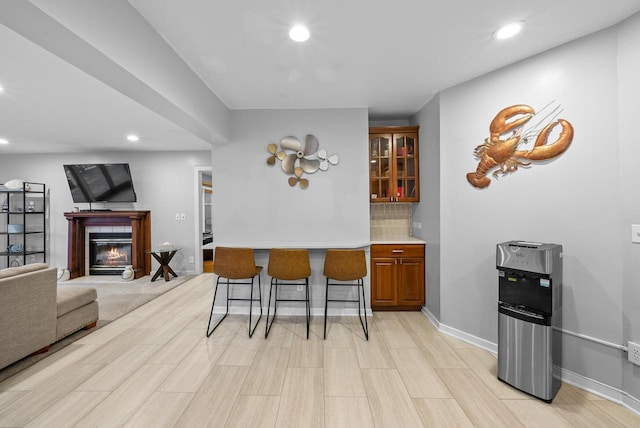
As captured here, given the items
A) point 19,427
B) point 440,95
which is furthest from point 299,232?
point 19,427

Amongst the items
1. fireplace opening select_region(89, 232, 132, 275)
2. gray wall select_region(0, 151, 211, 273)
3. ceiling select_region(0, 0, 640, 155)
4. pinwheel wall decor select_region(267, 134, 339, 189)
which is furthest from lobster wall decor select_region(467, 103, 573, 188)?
fireplace opening select_region(89, 232, 132, 275)

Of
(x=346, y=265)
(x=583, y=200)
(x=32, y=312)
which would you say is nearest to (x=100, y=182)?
(x=32, y=312)

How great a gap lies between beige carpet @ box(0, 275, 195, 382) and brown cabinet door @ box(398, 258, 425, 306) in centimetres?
364

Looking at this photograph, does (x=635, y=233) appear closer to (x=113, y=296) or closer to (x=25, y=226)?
(x=113, y=296)

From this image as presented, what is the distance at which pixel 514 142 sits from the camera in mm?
2428

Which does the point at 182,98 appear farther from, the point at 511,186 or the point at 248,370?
the point at 511,186

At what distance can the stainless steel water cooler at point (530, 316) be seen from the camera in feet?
6.34

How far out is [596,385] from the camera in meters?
2.01

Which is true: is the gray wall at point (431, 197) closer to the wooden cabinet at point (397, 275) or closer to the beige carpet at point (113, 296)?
the wooden cabinet at point (397, 275)

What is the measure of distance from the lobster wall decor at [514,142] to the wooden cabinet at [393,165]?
0.99m

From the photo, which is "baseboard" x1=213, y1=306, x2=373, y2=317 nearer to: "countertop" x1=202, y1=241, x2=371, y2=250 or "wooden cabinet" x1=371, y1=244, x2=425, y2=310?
"wooden cabinet" x1=371, y1=244, x2=425, y2=310

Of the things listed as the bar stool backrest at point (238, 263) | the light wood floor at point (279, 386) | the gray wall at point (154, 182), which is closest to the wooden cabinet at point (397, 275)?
the light wood floor at point (279, 386)

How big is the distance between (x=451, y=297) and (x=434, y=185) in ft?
4.15

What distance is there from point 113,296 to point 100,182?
2437mm
